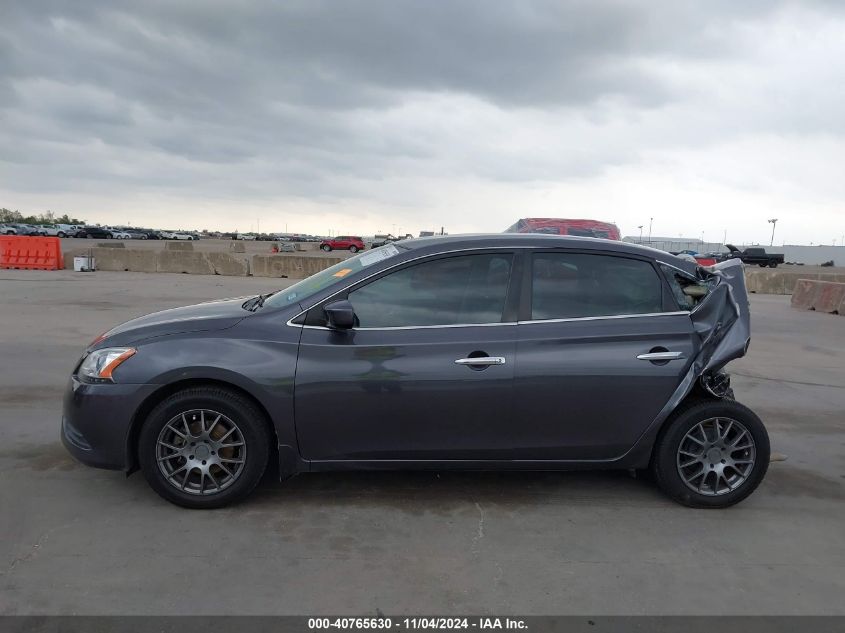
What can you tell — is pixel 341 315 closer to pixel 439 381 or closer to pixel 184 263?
pixel 439 381

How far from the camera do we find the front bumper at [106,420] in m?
3.55

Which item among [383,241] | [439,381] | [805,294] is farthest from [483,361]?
[383,241]

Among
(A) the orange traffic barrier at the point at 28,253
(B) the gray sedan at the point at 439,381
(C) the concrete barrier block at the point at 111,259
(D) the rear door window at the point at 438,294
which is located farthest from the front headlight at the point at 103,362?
(A) the orange traffic barrier at the point at 28,253

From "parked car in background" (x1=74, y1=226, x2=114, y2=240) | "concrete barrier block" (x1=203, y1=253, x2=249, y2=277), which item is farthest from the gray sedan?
"parked car in background" (x1=74, y1=226, x2=114, y2=240)

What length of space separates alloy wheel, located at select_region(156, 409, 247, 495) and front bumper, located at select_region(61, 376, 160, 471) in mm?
211

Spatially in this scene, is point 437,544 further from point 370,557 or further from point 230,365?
point 230,365

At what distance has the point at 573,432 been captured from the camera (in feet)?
12.3

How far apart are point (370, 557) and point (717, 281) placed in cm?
292

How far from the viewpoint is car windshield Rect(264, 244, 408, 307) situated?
3893 mm

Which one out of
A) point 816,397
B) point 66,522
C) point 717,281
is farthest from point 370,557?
point 816,397

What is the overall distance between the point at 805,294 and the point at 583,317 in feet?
52.2

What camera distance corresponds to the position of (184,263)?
847 inches

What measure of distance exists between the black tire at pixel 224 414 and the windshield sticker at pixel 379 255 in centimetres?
118
